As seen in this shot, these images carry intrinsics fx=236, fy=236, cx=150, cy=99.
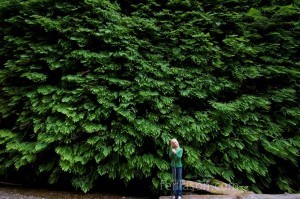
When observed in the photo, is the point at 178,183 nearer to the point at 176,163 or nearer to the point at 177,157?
the point at 176,163

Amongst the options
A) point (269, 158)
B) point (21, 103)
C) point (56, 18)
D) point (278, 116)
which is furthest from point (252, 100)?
point (21, 103)

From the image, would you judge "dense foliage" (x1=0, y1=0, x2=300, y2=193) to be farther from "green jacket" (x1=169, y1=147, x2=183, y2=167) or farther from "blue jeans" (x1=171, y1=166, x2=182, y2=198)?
"green jacket" (x1=169, y1=147, x2=183, y2=167)

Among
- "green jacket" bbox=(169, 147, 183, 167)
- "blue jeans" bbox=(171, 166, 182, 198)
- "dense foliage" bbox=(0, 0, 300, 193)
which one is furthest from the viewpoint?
"dense foliage" bbox=(0, 0, 300, 193)

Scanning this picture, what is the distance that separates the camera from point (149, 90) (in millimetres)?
4887

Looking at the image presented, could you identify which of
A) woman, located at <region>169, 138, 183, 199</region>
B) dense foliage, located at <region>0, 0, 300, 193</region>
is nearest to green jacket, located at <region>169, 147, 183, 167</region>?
woman, located at <region>169, 138, 183, 199</region>

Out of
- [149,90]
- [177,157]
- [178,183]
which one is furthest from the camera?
[149,90]

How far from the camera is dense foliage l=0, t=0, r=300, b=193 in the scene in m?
4.79

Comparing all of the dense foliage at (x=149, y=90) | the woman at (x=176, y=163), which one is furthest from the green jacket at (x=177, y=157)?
the dense foliage at (x=149, y=90)

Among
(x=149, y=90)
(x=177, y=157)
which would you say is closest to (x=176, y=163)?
(x=177, y=157)

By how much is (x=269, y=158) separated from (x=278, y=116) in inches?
39.0

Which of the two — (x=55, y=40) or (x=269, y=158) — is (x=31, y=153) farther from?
(x=269, y=158)

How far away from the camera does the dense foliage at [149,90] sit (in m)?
4.79

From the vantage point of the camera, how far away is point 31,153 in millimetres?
4863

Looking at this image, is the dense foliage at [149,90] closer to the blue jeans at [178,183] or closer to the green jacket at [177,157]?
the blue jeans at [178,183]
